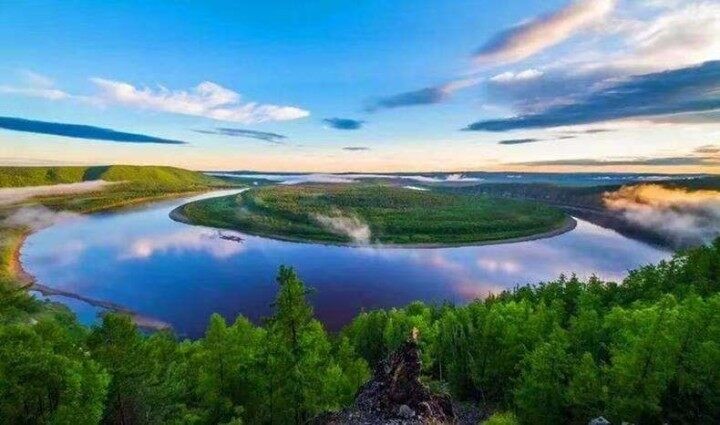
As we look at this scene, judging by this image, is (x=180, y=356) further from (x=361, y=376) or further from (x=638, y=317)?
(x=638, y=317)

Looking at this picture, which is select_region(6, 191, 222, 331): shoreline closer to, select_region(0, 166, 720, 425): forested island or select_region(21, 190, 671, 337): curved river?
select_region(21, 190, 671, 337): curved river

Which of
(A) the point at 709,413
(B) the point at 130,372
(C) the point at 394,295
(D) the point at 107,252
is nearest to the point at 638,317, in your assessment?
(A) the point at 709,413

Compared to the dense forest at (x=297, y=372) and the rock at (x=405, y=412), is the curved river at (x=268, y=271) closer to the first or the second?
the dense forest at (x=297, y=372)

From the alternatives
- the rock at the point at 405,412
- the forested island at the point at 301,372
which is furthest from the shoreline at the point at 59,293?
the rock at the point at 405,412

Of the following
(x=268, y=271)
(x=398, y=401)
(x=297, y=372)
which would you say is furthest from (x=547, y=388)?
(x=268, y=271)

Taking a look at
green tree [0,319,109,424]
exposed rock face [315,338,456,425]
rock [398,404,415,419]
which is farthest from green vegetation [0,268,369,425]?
rock [398,404,415,419]

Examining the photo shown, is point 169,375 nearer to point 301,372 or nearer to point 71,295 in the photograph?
point 301,372

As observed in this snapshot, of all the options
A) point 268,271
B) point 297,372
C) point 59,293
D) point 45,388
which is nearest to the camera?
point 45,388
